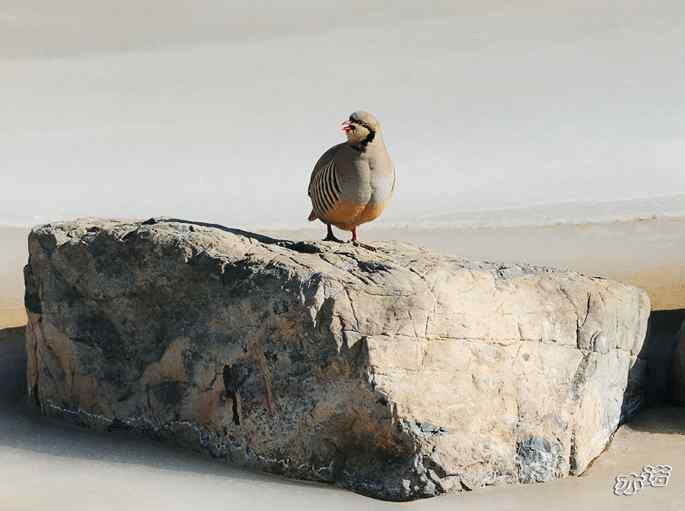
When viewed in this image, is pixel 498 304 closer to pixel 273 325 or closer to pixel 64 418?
pixel 273 325

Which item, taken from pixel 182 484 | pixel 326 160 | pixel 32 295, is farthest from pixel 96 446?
pixel 326 160

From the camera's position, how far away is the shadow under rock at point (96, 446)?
595 centimetres

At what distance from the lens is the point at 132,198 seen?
654 inches

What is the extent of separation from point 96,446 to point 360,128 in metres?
2.32

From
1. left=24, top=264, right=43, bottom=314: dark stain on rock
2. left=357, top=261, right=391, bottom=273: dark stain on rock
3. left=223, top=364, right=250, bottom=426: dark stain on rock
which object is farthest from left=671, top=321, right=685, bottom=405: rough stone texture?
left=24, top=264, right=43, bottom=314: dark stain on rock

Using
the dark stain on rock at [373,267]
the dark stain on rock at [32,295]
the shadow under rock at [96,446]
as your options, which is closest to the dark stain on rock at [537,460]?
the shadow under rock at [96,446]

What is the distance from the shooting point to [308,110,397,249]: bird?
6.59 metres

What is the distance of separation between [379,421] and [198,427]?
1.13 meters

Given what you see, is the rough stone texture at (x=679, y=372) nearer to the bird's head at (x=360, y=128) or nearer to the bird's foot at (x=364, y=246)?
the bird's foot at (x=364, y=246)

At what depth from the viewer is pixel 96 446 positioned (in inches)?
247

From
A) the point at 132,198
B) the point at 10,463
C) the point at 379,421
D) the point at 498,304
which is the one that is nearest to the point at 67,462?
the point at 10,463

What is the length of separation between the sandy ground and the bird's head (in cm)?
201

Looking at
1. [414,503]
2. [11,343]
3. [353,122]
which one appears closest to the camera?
→ [414,503]

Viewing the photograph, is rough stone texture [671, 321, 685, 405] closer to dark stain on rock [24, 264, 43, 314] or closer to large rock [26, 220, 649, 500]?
large rock [26, 220, 649, 500]
